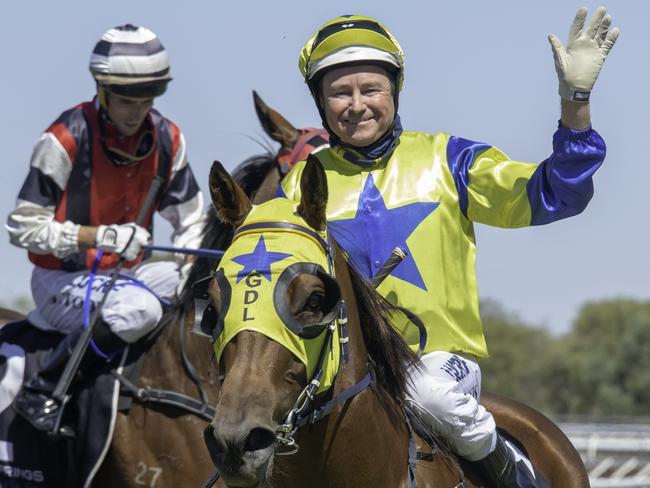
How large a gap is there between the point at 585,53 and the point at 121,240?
3.39m

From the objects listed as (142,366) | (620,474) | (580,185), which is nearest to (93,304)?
(142,366)

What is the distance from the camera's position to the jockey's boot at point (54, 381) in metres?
6.50

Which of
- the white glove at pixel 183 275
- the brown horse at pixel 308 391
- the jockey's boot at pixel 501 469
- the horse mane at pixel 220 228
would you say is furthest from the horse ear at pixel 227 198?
the white glove at pixel 183 275

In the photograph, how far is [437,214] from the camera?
14.6 ft

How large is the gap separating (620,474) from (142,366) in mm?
8382

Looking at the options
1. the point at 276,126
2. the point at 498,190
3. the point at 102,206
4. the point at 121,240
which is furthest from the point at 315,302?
the point at 276,126

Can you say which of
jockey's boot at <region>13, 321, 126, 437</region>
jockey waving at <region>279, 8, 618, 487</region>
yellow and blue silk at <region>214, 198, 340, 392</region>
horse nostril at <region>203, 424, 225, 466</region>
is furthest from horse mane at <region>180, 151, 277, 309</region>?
horse nostril at <region>203, 424, 225, 466</region>

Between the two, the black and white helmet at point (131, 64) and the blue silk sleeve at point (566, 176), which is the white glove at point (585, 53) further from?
the black and white helmet at point (131, 64)

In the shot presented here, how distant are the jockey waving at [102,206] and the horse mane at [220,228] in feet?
0.75

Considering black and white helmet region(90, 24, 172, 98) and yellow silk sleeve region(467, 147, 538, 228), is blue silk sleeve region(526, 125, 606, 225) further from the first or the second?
A: black and white helmet region(90, 24, 172, 98)

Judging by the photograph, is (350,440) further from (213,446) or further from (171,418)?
(171,418)

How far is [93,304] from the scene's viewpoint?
675cm

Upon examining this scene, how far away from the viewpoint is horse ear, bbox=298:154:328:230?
372 centimetres

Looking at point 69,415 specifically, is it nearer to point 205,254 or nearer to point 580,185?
point 205,254
